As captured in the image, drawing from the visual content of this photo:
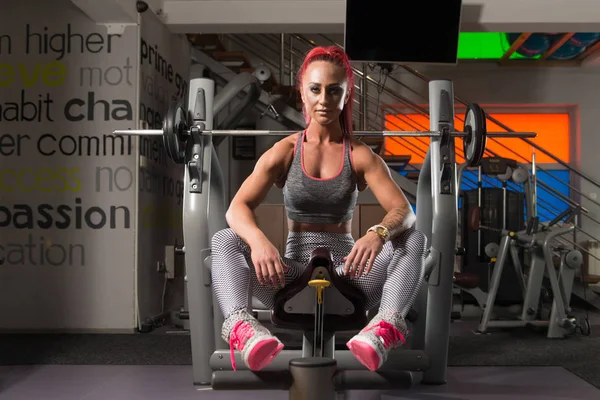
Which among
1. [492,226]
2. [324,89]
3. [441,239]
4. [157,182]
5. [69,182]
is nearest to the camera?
[324,89]

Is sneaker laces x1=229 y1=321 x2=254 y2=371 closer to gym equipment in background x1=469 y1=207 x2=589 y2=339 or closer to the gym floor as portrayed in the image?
the gym floor

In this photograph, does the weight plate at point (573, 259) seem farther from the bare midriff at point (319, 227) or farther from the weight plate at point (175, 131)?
the weight plate at point (175, 131)

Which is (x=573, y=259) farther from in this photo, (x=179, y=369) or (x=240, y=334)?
(x=240, y=334)

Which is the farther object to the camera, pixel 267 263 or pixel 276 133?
pixel 276 133

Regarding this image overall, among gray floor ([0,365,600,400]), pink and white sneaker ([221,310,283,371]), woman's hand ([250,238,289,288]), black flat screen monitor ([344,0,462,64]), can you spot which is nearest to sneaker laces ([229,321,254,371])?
pink and white sneaker ([221,310,283,371])

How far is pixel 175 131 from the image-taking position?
6.46ft

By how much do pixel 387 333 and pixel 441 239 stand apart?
0.80 meters

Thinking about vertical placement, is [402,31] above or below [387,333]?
above

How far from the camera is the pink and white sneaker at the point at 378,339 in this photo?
136 cm

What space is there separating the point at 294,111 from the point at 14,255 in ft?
7.29

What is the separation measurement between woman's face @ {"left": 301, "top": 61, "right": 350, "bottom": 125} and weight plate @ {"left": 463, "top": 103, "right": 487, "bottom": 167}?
515 millimetres

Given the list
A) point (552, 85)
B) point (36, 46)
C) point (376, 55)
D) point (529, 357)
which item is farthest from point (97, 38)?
point (552, 85)

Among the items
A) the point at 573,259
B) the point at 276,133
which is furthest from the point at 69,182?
the point at 573,259

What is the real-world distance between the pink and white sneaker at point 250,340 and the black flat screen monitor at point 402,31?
299 cm
